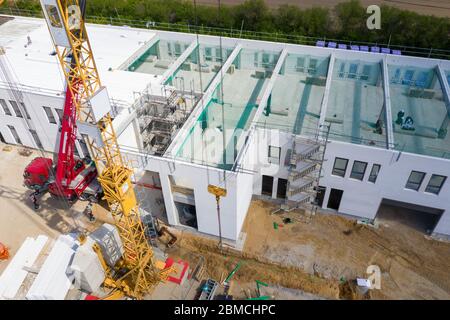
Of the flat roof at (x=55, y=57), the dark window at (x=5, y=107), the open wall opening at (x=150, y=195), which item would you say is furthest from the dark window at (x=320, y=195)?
the dark window at (x=5, y=107)

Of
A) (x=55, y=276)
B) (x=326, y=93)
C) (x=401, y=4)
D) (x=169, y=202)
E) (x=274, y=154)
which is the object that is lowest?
(x=55, y=276)

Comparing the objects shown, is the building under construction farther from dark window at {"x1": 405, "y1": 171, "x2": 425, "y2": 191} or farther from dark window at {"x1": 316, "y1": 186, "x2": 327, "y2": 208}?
→ dark window at {"x1": 316, "y1": 186, "x2": 327, "y2": 208}

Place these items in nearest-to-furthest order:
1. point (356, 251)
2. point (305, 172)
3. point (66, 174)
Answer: point (356, 251), point (305, 172), point (66, 174)

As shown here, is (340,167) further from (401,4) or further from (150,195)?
(401,4)

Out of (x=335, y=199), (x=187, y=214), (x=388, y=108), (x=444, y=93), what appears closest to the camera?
(x=388, y=108)

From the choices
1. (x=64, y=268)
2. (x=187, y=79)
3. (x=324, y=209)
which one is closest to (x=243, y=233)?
(x=324, y=209)

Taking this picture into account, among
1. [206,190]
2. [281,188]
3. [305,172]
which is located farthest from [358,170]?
[206,190]

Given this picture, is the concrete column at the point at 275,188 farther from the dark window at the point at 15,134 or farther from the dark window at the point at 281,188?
the dark window at the point at 15,134
